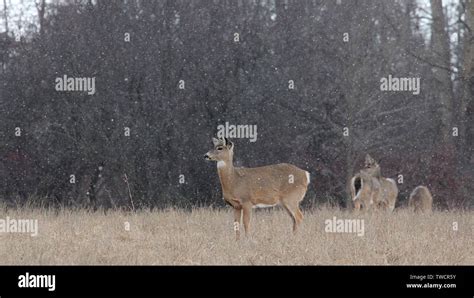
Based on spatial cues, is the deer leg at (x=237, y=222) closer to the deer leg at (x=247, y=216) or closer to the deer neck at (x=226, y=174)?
the deer leg at (x=247, y=216)

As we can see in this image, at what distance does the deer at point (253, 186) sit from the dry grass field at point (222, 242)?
0.39 m

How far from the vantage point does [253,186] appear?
14328 mm

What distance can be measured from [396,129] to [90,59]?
8.22 meters

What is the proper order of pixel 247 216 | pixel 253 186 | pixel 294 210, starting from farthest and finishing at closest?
pixel 294 210 → pixel 253 186 → pixel 247 216

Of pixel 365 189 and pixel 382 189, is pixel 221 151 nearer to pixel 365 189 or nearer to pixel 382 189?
pixel 365 189

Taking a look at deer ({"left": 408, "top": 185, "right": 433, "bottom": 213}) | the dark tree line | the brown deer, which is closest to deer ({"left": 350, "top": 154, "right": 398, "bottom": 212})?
the brown deer

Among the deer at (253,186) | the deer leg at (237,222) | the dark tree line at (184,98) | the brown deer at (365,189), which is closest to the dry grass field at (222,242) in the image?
the deer leg at (237,222)

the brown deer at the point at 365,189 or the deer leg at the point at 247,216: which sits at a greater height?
the brown deer at the point at 365,189

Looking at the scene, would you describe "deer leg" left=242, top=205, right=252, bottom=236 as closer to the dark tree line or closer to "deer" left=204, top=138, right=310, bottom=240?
"deer" left=204, top=138, right=310, bottom=240

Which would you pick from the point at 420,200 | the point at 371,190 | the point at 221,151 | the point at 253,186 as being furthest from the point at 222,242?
the point at 420,200

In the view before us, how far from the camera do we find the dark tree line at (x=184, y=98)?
23.6m

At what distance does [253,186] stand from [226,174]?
17.7 inches
